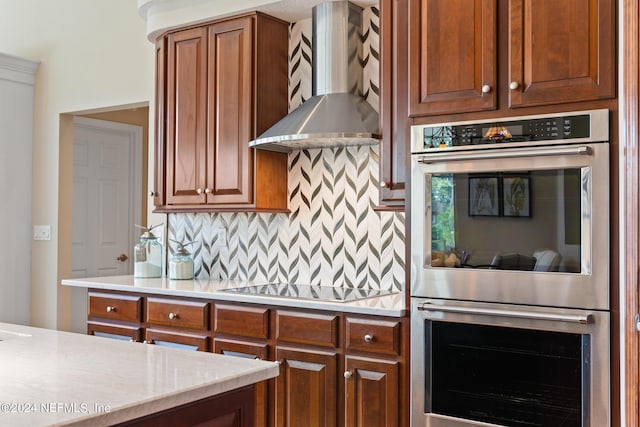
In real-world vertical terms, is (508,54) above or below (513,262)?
above

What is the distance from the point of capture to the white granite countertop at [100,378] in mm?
1261

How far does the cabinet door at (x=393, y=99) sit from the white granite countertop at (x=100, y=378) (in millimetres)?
1451

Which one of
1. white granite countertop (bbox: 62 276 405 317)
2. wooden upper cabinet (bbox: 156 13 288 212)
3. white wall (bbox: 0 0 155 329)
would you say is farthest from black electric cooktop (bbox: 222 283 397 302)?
white wall (bbox: 0 0 155 329)

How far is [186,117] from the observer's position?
12.9ft

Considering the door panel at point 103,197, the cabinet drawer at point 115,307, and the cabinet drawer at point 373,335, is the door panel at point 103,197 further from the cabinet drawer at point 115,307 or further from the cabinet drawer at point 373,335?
the cabinet drawer at point 373,335

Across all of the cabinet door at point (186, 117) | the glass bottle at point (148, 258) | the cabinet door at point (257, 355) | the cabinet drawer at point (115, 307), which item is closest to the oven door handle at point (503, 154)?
the cabinet door at point (257, 355)

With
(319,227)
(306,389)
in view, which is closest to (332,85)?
(319,227)

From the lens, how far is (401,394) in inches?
107

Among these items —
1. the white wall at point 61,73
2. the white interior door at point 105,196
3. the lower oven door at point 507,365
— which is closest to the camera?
the lower oven door at point 507,365

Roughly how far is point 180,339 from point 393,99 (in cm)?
165

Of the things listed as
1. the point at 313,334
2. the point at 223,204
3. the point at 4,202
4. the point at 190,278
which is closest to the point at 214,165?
the point at 223,204

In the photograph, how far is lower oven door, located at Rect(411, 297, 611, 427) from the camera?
233 cm

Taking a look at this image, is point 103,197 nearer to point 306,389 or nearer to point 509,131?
point 306,389

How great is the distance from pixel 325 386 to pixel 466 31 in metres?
1.63
